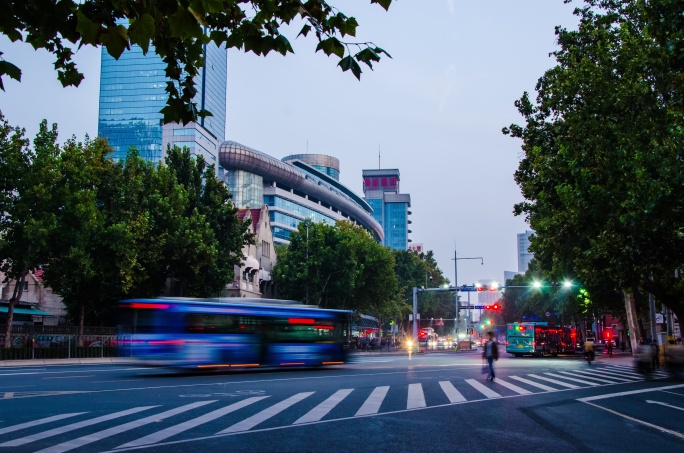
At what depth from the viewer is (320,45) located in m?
6.08

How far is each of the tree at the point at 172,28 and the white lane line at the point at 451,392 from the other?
1165cm

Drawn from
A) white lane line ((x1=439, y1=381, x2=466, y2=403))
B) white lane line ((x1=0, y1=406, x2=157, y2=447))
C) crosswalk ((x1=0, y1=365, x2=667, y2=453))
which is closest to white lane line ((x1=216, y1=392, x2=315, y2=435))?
crosswalk ((x1=0, y1=365, x2=667, y2=453))

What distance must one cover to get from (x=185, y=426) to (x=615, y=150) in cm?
2242

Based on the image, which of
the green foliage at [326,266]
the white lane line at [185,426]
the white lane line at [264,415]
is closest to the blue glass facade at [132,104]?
the green foliage at [326,266]

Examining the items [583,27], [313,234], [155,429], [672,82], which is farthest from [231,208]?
[155,429]

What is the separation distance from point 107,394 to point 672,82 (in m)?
20.1

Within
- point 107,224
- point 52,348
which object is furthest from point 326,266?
point 52,348

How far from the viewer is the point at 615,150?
88.8 feet

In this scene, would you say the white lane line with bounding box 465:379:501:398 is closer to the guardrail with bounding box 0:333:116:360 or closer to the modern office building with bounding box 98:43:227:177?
the guardrail with bounding box 0:333:116:360

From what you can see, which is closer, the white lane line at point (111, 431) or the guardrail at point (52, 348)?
the white lane line at point (111, 431)

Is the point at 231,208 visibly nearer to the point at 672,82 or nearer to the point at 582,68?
the point at 582,68

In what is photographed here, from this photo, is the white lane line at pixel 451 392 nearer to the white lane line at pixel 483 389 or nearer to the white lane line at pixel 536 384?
the white lane line at pixel 483 389

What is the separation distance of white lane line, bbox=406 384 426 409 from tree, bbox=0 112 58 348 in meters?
25.2

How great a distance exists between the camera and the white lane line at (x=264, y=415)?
A: 36.3 ft
